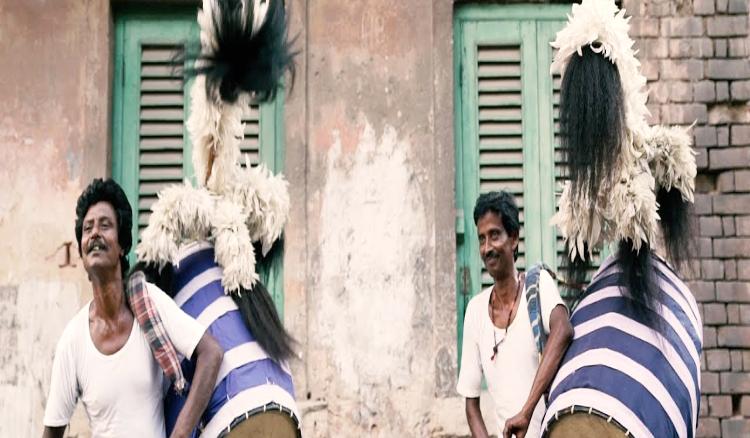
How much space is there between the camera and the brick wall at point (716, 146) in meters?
6.92

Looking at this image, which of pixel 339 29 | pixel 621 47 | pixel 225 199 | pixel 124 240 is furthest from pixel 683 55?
pixel 124 240

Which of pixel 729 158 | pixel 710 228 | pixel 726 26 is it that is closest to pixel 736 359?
pixel 710 228

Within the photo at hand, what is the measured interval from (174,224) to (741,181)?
11.9ft

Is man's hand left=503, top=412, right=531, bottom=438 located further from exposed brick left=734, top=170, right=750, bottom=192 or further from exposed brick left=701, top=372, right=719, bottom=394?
exposed brick left=734, top=170, right=750, bottom=192

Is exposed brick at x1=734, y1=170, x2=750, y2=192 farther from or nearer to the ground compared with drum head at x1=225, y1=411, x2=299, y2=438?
farther from the ground

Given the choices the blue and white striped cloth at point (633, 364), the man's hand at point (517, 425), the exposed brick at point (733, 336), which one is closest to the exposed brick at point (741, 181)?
the exposed brick at point (733, 336)

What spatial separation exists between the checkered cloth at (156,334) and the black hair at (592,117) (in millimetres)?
1516

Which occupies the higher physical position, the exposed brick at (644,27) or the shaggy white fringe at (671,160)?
the exposed brick at (644,27)

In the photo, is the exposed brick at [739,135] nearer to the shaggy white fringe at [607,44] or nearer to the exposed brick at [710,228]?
the exposed brick at [710,228]

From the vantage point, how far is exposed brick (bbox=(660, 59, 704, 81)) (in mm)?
7172

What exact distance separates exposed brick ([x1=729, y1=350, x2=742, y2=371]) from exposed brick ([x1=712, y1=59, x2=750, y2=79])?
153 centimetres

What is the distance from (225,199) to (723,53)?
3.55 metres

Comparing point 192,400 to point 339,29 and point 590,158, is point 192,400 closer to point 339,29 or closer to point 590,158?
point 590,158

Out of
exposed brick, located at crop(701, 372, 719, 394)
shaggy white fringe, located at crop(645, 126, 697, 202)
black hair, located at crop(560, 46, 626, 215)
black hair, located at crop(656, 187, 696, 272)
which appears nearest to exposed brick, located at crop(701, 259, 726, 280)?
exposed brick, located at crop(701, 372, 719, 394)
